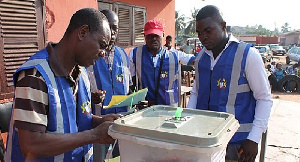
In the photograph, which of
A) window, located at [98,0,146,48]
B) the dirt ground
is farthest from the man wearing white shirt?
the dirt ground

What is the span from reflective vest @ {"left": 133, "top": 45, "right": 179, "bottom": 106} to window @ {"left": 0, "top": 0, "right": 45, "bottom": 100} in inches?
53.0

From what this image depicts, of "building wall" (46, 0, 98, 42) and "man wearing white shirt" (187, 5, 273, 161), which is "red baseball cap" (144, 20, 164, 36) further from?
"building wall" (46, 0, 98, 42)

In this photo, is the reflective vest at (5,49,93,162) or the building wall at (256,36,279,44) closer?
the reflective vest at (5,49,93,162)

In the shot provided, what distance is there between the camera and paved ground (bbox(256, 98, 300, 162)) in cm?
404

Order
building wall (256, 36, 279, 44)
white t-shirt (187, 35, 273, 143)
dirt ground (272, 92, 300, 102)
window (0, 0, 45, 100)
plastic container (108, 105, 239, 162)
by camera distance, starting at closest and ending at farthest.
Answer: plastic container (108, 105, 239, 162) → white t-shirt (187, 35, 273, 143) → window (0, 0, 45, 100) → dirt ground (272, 92, 300, 102) → building wall (256, 36, 279, 44)

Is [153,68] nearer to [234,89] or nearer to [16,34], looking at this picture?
[234,89]

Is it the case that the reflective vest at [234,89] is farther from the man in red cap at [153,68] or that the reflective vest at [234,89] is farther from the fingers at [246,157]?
the man in red cap at [153,68]

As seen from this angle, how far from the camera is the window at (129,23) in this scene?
5910 millimetres

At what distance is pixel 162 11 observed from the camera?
7.48m

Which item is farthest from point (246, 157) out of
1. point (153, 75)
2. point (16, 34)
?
point (16, 34)

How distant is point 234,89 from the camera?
196cm

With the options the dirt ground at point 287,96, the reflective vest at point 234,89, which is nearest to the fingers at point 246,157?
the reflective vest at point 234,89

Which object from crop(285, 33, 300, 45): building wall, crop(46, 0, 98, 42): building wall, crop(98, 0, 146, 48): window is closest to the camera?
crop(46, 0, 98, 42): building wall

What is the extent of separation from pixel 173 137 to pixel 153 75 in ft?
6.68
